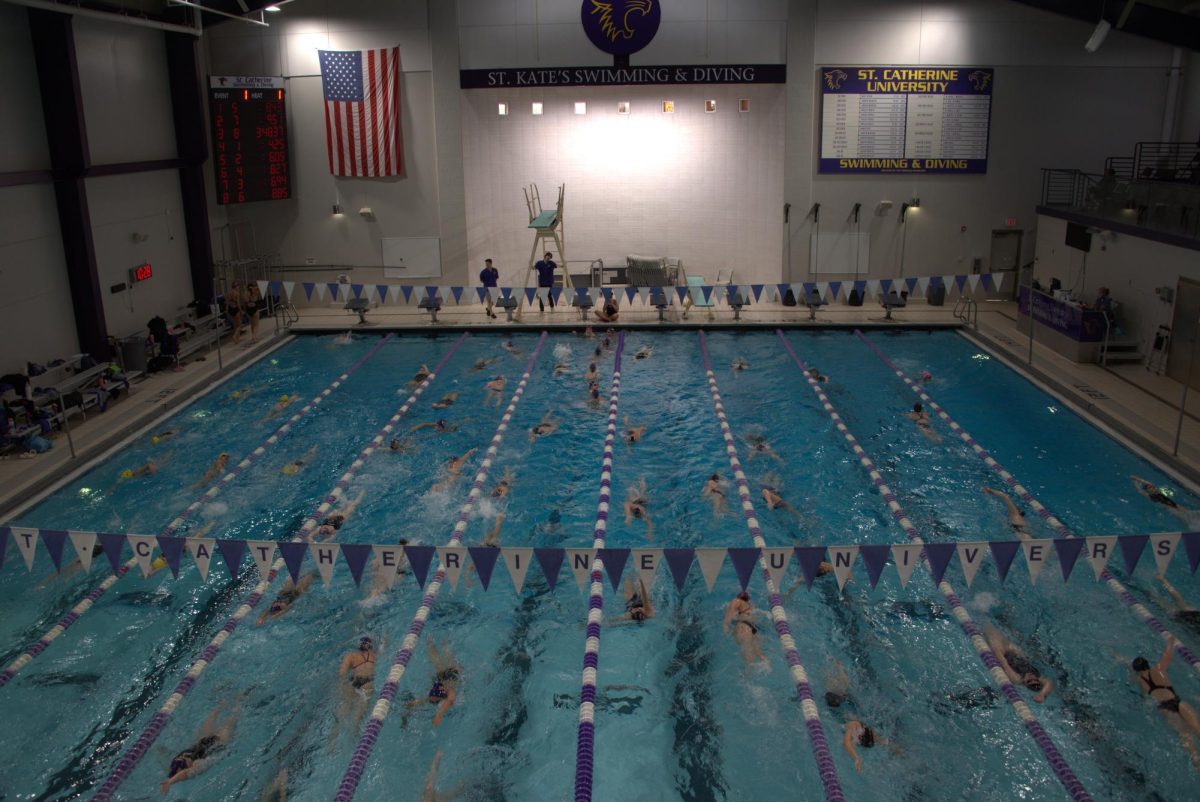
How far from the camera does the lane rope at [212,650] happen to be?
636 centimetres

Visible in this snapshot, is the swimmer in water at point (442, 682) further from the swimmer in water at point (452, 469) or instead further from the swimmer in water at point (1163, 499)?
the swimmer in water at point (1163, 499)

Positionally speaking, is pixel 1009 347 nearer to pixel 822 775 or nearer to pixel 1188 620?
pixel 1188 620

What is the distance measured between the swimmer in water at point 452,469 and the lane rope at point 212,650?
1.15 meters

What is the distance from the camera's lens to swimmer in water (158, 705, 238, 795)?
6395 mm

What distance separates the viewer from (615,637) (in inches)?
314

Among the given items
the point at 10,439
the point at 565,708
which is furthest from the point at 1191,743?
the point at 10,439

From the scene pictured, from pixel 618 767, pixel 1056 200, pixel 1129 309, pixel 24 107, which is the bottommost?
pixel 618 767

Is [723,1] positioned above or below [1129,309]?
above

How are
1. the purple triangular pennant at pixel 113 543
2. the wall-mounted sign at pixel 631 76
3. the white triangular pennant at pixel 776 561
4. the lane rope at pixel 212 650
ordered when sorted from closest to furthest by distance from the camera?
the lane rope at pixel 212 650
the white triangular pennant at pixel 776 561
the purple triangular pennant at pixel 113 543
the wall-mounted sign at pixel 631 76

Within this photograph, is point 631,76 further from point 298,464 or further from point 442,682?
point 442,682

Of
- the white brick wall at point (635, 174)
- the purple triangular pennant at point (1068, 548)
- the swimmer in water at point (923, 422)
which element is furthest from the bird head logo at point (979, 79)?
the purple triangular pennant at point (1068, 548)

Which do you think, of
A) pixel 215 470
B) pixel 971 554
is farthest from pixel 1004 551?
pixel 215 470

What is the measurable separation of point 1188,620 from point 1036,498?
2688 millimetres

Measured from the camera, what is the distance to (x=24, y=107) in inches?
524
